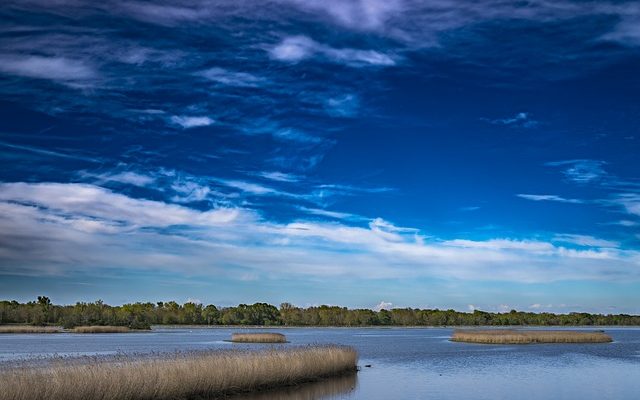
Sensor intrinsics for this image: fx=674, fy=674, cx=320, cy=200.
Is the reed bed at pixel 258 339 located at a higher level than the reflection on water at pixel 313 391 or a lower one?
higher

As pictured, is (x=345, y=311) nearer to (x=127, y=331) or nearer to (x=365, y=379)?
(x=127, y=331)

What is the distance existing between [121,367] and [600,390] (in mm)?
18676

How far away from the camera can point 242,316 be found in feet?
509

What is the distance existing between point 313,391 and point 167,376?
6.98 metres

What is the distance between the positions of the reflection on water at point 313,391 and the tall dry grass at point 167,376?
0.64m

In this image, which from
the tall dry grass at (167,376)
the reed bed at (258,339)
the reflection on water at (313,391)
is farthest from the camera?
the reed bed at (258,339)

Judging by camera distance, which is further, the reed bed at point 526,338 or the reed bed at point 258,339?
the reed bed at point 526,338

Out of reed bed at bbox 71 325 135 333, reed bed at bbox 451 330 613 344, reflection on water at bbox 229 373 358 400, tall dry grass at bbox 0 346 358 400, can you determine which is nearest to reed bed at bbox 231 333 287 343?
reed bed at bbox 451 330 613 344

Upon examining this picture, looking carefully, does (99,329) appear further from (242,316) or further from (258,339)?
(242,316)

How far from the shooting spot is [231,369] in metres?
25.1

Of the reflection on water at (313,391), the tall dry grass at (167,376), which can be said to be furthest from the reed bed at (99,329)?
the reflection on water at (313,391)

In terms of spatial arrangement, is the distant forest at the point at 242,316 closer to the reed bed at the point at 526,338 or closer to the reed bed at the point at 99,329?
the reed bed at the point at 99,329

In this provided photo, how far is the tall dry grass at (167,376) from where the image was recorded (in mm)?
18031

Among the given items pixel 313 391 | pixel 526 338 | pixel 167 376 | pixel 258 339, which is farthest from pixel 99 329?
pixel 167 376
